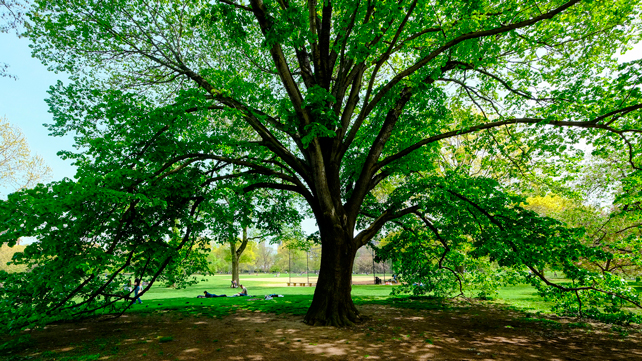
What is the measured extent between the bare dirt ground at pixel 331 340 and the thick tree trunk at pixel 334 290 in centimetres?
40

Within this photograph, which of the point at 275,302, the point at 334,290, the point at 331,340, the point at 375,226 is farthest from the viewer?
the point at 275,302

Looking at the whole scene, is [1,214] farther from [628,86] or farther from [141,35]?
[628,86]

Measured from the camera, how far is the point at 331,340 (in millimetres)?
6055

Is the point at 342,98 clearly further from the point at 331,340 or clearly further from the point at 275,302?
the point at 275,302

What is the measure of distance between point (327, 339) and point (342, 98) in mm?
6274

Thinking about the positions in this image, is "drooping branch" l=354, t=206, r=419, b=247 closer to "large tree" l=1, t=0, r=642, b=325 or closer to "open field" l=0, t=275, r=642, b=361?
"large tree" l=1, t=0, r=642, b=325

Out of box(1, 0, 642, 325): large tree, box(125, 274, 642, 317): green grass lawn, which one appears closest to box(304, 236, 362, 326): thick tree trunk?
box(1, 0, 642, 325): large tree

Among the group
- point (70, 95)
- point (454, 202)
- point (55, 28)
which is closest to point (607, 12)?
point (454, 202)

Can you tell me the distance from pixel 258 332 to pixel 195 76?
682 cm

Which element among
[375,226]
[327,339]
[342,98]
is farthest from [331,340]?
[342,98]

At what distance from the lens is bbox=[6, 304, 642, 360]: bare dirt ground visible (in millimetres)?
5148

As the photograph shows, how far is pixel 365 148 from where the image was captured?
1127 centimetres

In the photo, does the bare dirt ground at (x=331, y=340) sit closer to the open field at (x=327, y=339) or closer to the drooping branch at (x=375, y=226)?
the open field at (x=327, y=339)

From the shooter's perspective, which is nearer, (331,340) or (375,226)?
(331,340)
